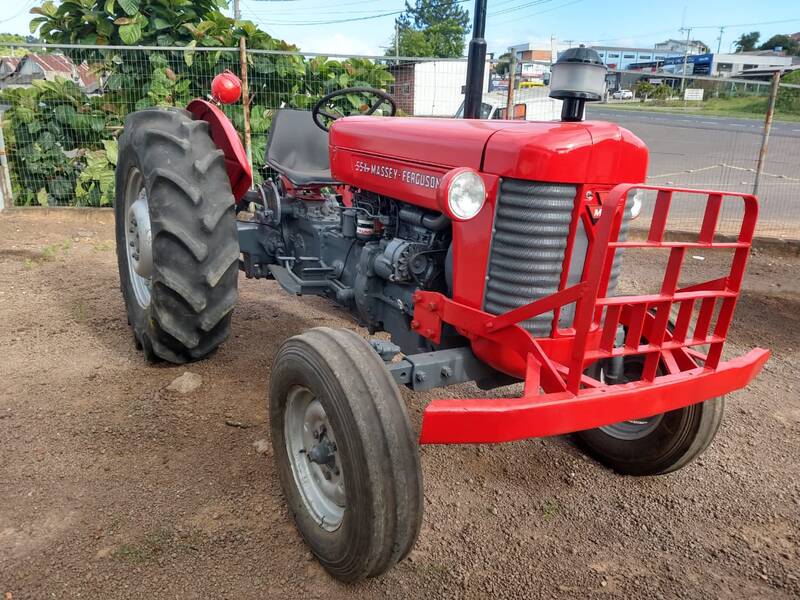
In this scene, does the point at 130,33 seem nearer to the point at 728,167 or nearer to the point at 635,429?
the point at 635,429

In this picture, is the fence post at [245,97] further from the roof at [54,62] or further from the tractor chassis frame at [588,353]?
the tractor chassis frame at [588,353]

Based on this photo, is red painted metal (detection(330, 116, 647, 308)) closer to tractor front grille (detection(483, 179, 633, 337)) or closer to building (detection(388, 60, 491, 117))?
tractor front grille (detection(483, 179, 633, 337))

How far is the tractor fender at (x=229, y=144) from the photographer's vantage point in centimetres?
378

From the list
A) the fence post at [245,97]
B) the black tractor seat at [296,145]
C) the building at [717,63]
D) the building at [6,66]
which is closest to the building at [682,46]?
the building at [717,63]

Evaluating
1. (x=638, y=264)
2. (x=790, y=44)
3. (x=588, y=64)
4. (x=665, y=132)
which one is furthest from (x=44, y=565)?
(x=790, y=44)

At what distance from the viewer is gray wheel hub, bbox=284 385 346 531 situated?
2.27 metres

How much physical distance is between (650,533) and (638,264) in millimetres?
4591

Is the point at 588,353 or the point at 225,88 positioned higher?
the point at 225,88

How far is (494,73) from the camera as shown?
29.6 ft

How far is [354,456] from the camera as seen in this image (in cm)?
196

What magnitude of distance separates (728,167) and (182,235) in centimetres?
965

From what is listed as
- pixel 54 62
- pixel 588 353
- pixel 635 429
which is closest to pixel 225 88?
pixel 588 353

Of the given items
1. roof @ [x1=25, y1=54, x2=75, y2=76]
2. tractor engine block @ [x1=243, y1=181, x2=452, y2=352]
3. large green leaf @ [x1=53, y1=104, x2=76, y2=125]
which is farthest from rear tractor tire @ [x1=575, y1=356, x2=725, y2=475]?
roof @ [x1=25, y1=54, x2=75, y2=76]

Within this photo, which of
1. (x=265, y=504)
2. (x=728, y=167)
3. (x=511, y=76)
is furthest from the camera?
(x=728, y=167)
